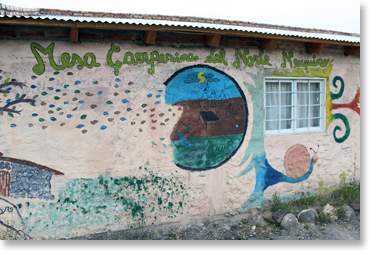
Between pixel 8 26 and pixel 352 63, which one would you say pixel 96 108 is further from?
pixel 352 63

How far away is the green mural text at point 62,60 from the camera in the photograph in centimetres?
377

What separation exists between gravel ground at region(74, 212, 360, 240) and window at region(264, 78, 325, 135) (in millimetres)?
1744

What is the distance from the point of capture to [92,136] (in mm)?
4016

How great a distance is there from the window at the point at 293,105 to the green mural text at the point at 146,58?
1.72 meters

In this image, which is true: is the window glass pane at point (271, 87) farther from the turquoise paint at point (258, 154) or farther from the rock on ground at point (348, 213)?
the rock on ground at point (348, 213)

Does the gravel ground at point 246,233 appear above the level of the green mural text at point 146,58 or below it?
below

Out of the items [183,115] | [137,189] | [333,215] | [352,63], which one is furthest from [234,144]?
[352,63]

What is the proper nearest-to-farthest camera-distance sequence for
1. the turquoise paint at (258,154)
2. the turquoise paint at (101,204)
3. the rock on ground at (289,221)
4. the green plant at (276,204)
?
the turquoise paint at (101,204) < the rock on ground at (289,221) < the turquoise paint at (258,154) < the green plant at (276,204)

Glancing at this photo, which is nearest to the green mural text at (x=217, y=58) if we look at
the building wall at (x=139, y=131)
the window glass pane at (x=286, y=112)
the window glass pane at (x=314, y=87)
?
the building wall at (x=139, y=131)

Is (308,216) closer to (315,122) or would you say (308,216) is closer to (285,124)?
(285,124)

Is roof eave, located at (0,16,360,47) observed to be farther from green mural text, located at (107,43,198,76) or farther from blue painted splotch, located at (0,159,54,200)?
blue painted splotch, located at (0,159,54,200)

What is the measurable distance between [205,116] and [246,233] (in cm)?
210

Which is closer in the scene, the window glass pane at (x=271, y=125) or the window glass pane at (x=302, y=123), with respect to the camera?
the window glass pane at (x=271, y=125)

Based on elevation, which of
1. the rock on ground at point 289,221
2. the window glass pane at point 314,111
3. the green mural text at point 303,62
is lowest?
the rock on ground at point 289,221
